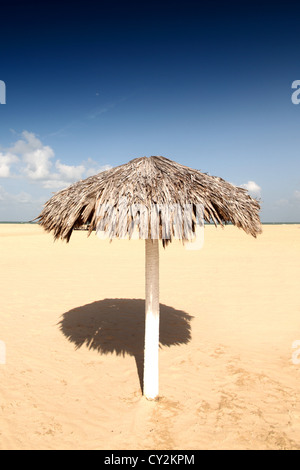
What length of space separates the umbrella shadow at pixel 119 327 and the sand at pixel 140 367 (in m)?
0.03

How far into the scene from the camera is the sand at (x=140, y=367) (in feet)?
11.3

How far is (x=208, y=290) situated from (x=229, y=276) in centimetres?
238

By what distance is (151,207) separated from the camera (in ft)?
10.5

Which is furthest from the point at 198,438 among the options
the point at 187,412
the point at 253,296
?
the point at 253,296

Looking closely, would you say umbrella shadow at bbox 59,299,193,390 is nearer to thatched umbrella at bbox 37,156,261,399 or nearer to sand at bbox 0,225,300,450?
sand at bbox 0,225,300,450

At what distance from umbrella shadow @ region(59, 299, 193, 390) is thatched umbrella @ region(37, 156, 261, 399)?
188 cm

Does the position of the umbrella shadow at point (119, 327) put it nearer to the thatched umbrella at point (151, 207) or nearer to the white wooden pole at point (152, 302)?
the white wooden pole at point (152, 302)

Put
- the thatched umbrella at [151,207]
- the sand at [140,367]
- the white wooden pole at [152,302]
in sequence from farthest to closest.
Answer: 1. the white wooden pole at [152,302]
2. the sand at [140,367]
3. the thatched umbrella at [151,207]

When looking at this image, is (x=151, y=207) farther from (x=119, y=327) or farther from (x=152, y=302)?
(x=119, y=327)

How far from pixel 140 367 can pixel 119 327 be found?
5.94 feet

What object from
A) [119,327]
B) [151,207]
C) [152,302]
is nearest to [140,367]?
[119,327]

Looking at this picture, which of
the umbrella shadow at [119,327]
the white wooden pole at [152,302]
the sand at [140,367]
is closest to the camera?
the sand at [140,367]

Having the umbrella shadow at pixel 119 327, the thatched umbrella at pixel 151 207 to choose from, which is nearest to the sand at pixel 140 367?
the umbrella shadow at pixel 119 327
